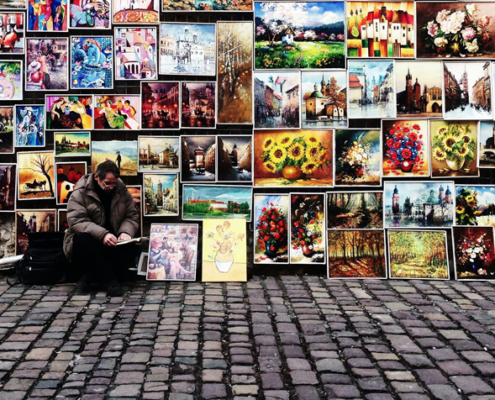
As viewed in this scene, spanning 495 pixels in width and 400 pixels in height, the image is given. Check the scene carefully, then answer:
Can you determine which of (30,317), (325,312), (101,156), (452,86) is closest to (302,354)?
(325,312)

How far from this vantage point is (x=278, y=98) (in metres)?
6.05

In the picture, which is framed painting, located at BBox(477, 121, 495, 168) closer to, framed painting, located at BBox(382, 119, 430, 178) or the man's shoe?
framed painting, located at BBox(382, 119, 430, 178)

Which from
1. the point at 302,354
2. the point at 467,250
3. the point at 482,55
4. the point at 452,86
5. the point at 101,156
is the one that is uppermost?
the point at 482,55

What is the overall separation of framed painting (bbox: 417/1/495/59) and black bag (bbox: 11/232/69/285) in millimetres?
4742

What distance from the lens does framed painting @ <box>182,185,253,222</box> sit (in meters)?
6.10

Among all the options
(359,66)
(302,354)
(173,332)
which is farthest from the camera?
(359,66)

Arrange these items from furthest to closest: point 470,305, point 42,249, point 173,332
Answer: point 42,249 → point 470,305 → point 173,332

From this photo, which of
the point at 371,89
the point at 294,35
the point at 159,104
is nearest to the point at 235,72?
the point at 294,35

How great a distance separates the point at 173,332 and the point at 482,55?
4.78 meters

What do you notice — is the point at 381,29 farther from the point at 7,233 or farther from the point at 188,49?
the point at 7,233

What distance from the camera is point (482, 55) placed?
611 cm

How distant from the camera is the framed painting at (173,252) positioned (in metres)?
5.84

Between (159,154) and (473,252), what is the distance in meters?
3.85

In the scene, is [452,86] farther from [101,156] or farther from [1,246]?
[1,246]
